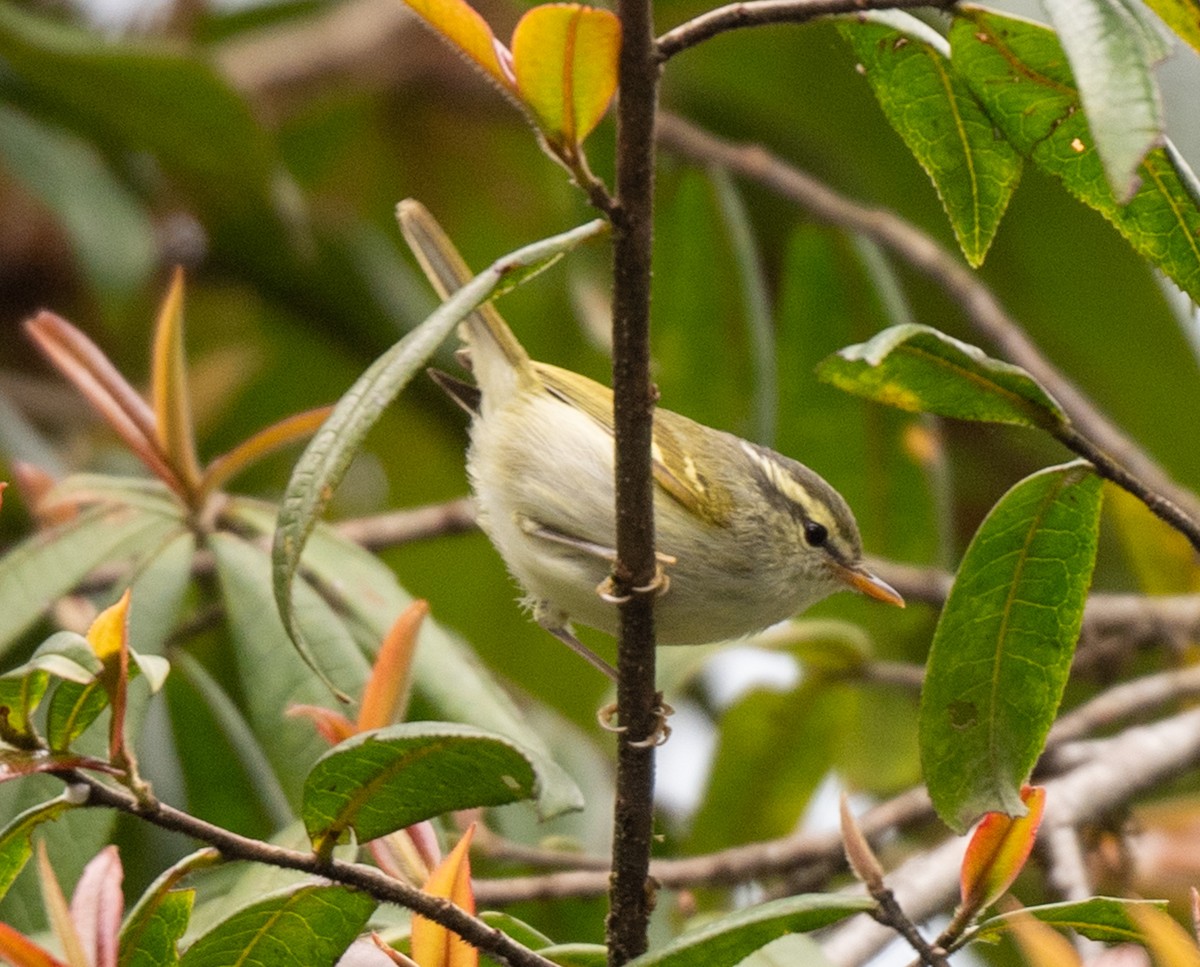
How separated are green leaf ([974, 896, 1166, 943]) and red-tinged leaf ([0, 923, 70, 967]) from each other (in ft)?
2.57

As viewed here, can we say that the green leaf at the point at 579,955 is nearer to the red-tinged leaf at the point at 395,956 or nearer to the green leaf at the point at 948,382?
the red-tinged leaf at the point at 395,956

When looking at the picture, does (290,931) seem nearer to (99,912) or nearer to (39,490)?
(99,912)

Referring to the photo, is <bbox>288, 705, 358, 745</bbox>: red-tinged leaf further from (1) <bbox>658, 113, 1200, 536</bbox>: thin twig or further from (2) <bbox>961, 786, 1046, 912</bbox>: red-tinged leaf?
(1) <bbox>658, 113, 1200, 536</bbox>: thin twig

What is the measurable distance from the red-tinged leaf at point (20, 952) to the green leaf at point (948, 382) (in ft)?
2.53

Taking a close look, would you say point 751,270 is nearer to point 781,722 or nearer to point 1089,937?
point 781,722

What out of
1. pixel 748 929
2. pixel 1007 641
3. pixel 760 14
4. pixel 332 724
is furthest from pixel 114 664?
pixel 1007 641

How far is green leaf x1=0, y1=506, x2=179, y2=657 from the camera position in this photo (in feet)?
7.10

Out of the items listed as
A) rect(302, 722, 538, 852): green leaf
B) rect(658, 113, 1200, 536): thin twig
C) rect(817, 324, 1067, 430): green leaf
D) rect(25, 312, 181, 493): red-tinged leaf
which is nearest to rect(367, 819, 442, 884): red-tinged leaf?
rect(302, 722, 538, 852): green leaf

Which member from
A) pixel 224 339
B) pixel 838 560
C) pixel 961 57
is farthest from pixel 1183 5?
pixel 224 339

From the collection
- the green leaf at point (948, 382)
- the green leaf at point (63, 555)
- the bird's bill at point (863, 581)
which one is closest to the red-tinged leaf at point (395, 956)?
the green leaf at point (948, 382)

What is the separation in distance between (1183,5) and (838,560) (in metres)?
1.54

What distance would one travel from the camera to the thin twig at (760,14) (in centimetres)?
112

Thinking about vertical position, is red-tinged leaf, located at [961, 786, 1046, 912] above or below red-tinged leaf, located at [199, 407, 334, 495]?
below

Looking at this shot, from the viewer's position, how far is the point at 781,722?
337 cm
